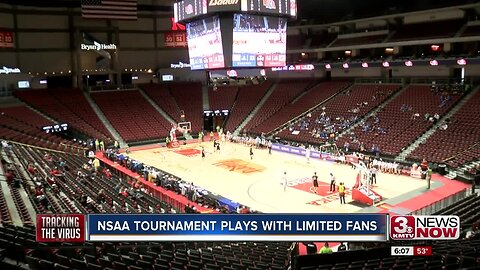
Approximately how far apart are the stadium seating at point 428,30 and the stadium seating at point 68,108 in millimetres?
28808

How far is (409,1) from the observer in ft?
132

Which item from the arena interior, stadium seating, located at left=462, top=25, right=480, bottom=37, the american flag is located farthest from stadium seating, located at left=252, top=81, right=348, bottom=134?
the american flag

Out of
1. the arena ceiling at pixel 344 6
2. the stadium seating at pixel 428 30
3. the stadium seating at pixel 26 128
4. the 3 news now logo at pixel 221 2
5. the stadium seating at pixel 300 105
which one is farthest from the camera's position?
the stadium seating at pixel 300 105

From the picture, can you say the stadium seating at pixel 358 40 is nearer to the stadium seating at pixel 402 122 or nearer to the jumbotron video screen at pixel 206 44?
the stadium seating at pixel 402 122

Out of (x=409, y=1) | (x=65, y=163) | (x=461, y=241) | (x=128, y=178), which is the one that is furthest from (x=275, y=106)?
(x=461, y=241)

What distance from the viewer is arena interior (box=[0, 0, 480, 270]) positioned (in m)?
13.6

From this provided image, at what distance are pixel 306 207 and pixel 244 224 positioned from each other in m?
12.8

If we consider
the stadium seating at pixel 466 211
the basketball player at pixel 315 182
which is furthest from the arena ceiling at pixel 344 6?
the stadium seating at pixel 466 211

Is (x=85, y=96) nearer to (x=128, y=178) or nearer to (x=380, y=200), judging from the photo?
(x=128, y=178)

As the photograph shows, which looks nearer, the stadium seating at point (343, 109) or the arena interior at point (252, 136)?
the arena interior at point (252, 136)

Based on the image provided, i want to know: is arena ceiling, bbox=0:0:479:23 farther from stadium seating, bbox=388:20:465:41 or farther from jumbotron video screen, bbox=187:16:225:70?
→ jumbotron video screen, bbox=187:16:225:70

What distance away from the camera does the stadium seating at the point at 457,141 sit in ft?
93.7

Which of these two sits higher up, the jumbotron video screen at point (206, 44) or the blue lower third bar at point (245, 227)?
the jumbotron video screen at point (206, 44)

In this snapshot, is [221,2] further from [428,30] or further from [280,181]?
[428,30]
